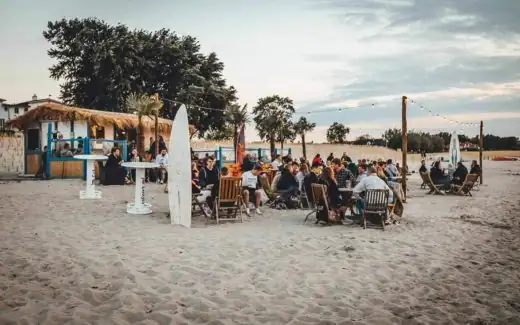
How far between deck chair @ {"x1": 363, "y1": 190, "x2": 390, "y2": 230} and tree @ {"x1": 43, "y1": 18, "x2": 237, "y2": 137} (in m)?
26.8

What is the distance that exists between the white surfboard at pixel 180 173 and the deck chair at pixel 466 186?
10.4 metres

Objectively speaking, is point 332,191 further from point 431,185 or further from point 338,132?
point 338,132

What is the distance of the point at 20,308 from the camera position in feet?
13.3

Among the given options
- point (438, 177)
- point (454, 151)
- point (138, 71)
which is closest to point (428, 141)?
point (138, 71)

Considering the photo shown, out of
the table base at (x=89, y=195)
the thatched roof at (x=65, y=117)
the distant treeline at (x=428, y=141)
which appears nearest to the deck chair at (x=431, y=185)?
the table base at (x=89, y=195)

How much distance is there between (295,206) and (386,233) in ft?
11.3

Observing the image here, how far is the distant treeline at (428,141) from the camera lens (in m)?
75.4

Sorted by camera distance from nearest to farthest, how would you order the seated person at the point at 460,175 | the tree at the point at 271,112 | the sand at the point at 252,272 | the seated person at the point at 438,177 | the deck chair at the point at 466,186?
the sand at the point at 252,272 < the deck chair at the point at 466,186 < the seated person at the point at 460,175 < the seated person at the point at 438,177 < the tree at the point at 271,112

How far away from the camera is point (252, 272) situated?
17.8 feet

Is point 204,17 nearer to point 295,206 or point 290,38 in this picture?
point 290,38

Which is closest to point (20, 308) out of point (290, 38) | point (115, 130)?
point (290, 38)

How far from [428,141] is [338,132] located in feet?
59.5

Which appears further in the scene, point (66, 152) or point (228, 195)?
point (66, 152)

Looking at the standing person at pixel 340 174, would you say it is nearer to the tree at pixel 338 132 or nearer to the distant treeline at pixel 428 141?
the distant treeline at pixel 428 141
